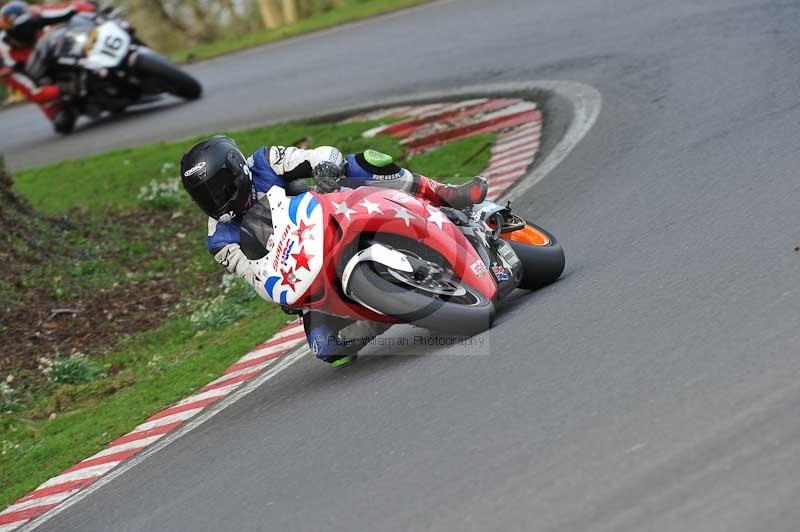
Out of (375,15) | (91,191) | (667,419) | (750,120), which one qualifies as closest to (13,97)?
(375,15)

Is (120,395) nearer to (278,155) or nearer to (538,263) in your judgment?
(278,155)

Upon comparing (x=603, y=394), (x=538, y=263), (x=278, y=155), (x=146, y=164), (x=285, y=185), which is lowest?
(x=146, y=164)

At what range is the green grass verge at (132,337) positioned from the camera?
752cm

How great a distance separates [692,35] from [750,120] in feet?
12.2

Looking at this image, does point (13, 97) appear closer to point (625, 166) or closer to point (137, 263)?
point (137, 263)

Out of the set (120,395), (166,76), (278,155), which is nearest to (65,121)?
(166,76)

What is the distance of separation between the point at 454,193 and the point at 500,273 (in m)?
0.55

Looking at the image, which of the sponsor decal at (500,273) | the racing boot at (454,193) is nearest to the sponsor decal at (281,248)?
the racing boot at (454,193)

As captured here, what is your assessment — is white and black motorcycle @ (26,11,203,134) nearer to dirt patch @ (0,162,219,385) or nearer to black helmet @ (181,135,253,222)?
dirt patch @ (0,162,219,385)

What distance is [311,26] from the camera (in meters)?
23.6

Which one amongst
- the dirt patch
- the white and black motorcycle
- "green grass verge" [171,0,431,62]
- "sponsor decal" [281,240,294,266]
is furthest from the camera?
"green grass verge" [171,0,431,62]

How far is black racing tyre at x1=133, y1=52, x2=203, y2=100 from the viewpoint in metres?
17.9

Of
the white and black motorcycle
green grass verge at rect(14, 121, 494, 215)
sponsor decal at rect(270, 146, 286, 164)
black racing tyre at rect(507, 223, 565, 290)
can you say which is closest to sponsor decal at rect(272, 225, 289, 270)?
sponsor decal at rect(270, 146, 286, 164)

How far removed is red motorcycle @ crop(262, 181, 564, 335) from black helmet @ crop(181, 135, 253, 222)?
20 cm
